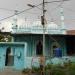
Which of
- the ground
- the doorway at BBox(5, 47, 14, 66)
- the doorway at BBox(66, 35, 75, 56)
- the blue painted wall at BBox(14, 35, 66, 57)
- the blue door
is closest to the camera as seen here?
the ground

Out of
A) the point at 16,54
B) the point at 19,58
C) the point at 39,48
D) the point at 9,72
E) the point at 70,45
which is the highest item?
the point at 70,45

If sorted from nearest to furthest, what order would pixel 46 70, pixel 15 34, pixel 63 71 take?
pixel 63 71 < pixel 46 70 < pixel 15 34

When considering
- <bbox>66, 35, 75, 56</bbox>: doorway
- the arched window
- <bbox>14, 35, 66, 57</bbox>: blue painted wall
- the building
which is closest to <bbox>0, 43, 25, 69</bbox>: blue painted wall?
the building

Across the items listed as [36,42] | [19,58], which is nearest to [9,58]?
[19,58]

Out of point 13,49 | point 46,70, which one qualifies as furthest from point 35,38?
point 46,70

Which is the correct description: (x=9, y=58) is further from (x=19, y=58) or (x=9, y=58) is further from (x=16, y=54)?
(x=19, y=58)

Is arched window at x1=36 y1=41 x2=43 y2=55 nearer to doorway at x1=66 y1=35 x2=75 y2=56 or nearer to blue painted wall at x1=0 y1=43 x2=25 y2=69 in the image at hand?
blue painted wall at x1=0 y1=43 x2=25 y2=69

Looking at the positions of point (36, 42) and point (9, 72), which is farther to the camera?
point (36, 42)

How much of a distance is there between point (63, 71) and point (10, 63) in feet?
26.3

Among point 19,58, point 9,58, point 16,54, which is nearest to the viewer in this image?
point 19,58

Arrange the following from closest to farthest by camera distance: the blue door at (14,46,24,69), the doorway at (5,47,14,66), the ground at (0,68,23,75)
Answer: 1. the ground at (0,68,23,75)
2. the blue door at (14,46,24,69)
3. the doorway at (5,47,14,66)

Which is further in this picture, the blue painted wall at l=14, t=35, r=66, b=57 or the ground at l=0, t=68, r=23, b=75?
the blue painted wall at l=14, t=35, r=66, b=57

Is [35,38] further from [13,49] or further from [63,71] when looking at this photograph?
[63,71]

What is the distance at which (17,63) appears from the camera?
2462cm
